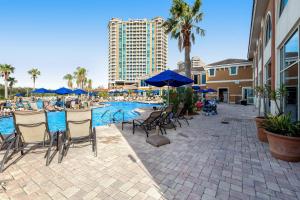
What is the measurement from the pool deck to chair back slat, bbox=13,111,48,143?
1.64 feet

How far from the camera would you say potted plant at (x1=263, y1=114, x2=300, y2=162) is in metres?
3.16

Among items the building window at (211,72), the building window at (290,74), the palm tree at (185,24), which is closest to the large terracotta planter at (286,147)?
the building window at (290,74)

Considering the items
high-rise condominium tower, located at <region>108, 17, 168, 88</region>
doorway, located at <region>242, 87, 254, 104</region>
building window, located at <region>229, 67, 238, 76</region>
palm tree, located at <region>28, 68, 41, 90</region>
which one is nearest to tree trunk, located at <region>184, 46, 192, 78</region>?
building window, located at <region>229, 67, 238, 76</region>

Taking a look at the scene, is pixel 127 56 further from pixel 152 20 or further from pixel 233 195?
pixel 233 195

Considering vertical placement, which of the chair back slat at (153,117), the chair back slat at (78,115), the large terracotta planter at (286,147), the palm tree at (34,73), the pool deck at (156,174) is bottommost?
the pool deck at (156,174)

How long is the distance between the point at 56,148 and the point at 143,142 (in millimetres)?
2441

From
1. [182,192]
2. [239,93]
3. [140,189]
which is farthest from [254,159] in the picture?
[239,93]

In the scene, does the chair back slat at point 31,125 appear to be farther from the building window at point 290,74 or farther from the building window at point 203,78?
the building window at point 203,78

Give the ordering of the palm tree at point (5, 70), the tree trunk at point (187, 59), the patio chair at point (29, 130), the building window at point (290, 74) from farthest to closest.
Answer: the palm tree at point (5, 70)
the tree trunk at point (187, 59)
the building window at point (290, 74)
the patio chair at point (29, 130)

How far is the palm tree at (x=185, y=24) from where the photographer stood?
12773 millimetres

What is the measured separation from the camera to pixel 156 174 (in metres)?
2.84

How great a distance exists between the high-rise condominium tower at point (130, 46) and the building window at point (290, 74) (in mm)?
97891

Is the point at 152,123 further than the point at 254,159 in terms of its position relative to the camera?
Yes

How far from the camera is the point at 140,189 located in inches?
94.0
